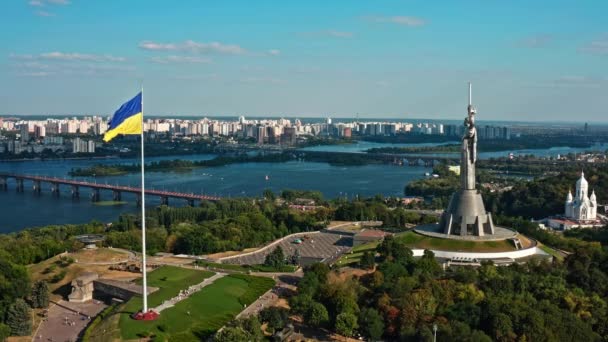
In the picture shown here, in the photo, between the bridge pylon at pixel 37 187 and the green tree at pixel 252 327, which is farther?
the bridge pylon at pixel 37 187

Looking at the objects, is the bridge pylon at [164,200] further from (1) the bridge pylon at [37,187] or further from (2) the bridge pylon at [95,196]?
(1) the bridge pylon at [37,187]

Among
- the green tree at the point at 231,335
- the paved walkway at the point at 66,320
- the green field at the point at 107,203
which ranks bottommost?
the green field at the point at 107,203

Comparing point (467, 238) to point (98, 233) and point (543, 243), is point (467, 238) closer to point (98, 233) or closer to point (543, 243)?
point (543, 243)

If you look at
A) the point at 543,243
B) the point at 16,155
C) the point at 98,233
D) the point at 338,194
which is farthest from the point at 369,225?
the point at 16,155

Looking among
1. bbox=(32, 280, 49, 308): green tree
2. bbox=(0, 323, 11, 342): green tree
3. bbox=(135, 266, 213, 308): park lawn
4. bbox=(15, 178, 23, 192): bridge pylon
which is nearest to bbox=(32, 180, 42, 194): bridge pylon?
bbox=(15, 178, 23, 192): bridge pylon

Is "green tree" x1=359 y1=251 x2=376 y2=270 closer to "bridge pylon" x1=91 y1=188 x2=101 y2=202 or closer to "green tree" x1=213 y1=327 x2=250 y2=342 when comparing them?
"green tree" x1=213 y1=327 x2=250 y2=342

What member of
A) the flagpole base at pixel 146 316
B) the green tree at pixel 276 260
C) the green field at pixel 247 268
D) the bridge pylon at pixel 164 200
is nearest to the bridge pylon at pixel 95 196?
the bridge pylon at pixel 164 200

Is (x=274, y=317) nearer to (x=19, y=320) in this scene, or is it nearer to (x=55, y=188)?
(x=19, y=320)
